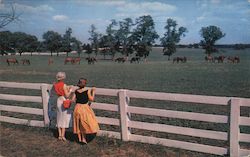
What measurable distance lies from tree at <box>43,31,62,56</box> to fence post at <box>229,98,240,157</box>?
107362 mm

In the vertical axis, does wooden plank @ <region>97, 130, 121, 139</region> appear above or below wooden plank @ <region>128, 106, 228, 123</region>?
below

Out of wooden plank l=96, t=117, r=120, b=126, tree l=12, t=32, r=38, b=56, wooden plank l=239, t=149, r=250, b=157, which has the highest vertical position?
tree l=12, t=32, r=38, b=56

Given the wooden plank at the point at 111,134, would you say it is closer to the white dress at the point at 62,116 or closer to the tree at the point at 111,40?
the white dress at the point at 62,116

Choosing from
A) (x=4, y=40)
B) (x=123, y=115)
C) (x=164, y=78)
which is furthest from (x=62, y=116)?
(x=164, y=78)

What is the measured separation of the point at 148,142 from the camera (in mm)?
7227

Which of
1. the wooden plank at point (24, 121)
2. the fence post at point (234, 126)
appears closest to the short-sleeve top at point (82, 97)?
the wooden plank at point (24, 121)

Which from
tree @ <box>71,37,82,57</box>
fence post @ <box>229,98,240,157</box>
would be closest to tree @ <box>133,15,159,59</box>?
tree @ <box>71,37,82,57</box>

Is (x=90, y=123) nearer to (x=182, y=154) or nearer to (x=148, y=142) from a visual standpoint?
(x=148, y=142)

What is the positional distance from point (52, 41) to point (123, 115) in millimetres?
107716

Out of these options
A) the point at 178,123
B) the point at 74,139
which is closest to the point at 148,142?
the point at 74,139

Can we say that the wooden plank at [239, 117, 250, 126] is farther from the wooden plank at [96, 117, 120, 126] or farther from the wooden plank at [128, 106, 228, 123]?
the wooden plank at [96, 117, 120, 126]

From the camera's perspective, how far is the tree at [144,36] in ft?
328

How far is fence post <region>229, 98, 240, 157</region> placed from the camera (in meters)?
6.00

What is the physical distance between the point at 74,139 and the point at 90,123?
2.56 feet
